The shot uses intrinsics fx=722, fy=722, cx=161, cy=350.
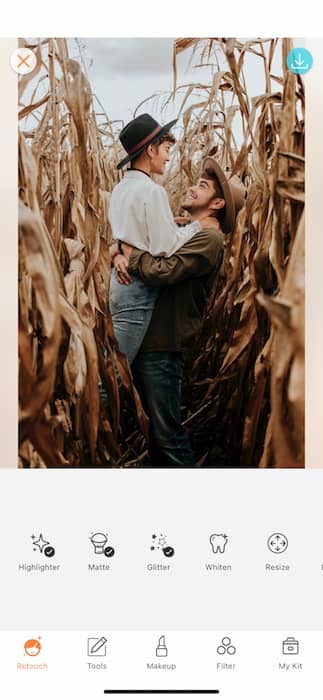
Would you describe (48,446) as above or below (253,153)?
below

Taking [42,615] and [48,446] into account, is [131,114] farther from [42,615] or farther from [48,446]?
[42,615]

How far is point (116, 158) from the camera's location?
0.78 metres

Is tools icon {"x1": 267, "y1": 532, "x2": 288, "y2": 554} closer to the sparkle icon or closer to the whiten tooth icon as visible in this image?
the whiten tooth icon

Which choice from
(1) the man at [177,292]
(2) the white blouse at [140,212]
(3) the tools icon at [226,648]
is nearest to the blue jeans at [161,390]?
(1) the man at [177,292]

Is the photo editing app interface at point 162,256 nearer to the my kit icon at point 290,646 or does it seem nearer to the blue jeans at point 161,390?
the blue jeans at point 161,390

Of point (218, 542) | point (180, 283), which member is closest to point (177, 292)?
point (180, 283)

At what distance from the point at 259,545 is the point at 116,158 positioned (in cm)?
43

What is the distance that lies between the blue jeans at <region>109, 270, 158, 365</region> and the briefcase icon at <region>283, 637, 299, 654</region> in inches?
12.6

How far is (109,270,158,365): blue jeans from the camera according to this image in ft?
2.56

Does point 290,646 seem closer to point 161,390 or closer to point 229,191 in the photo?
point 161,390

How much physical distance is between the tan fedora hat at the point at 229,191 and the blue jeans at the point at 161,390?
0.15m

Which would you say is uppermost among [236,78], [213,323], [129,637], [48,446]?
[236,78]

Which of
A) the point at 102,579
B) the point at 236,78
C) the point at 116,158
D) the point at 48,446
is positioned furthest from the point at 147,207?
the point at 102,579

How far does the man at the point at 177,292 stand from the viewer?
0.78 metres
